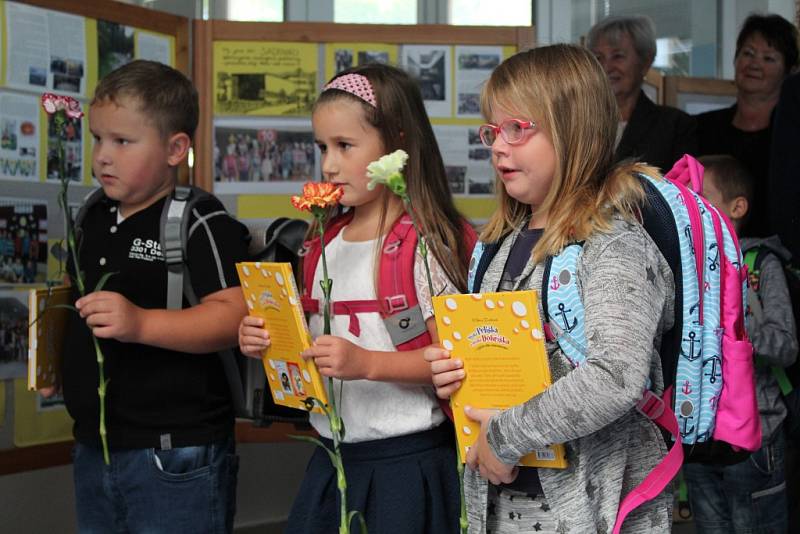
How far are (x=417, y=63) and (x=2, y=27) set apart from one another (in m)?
1.39

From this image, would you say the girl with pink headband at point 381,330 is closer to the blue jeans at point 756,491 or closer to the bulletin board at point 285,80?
the blue jeans at point 756,491

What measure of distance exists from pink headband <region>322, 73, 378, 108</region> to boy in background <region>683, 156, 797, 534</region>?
1.35 meters

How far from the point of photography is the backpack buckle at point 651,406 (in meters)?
1.67

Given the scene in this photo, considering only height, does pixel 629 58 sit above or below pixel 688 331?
above

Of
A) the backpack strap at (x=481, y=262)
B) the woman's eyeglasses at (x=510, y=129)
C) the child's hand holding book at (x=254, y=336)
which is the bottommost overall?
the child's hand holding book at (x=254, y=336)

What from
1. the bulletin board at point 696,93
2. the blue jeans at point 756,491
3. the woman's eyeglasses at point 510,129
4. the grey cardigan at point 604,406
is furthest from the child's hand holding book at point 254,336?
the bulletin board at point 696,93

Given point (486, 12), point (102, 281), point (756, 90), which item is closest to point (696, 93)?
point (756, 90)

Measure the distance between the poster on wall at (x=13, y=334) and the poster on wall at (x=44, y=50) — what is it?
2.08 ft

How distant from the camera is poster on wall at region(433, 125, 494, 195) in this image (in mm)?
3773

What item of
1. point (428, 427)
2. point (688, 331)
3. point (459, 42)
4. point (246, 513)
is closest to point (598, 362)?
point (688, 331)

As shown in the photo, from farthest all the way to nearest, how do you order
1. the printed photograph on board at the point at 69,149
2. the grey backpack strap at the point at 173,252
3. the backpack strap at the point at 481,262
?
1. the printed photograph on board at the point at 69,149
2. the grey backpack strap at the point at 173,252
3. the backpack strap at the point at 481,262

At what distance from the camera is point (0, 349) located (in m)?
3.09

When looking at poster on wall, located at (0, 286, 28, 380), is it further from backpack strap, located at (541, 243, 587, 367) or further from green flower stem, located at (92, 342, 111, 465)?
backpack strap, located at (541, 243, 587, 367)

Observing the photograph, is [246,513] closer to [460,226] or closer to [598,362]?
[460,226]
